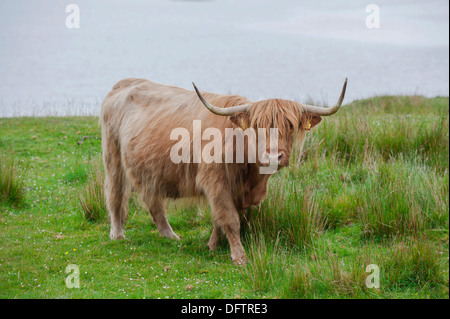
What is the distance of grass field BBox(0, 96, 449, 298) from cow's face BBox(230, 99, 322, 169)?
678 millimetres

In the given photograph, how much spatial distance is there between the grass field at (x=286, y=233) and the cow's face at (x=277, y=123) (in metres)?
0.68

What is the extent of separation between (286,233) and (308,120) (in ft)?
3.37

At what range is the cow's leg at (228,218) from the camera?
435 cm

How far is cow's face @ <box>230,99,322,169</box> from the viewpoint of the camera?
3.83 meters

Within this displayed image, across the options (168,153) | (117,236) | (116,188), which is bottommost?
(117,236)

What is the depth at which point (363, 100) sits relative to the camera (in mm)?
11602

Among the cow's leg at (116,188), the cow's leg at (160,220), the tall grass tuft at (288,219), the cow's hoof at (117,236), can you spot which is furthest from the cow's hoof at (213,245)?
the cow's leg at (116,188)

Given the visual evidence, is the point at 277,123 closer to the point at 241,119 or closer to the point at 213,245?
the point at 241,119

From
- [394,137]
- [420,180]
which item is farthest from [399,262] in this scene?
[394,137]

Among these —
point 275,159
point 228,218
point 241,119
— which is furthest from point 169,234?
point 275,159

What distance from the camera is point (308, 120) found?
4230 millimetres

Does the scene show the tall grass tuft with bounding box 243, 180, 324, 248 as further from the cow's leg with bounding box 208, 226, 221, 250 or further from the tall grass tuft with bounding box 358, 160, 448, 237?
the tall grass tuft with bounding box 358, 160, 448, 237

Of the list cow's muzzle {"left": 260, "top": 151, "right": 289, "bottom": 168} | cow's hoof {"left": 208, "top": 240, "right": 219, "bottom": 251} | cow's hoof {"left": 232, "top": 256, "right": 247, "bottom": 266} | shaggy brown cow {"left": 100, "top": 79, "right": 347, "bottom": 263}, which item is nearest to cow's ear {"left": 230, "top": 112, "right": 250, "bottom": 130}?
shaggy brown cow {"left": 100, "top": 79, "right": 347, "bottom": 263}

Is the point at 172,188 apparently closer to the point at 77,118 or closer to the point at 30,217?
the point at 30,217
